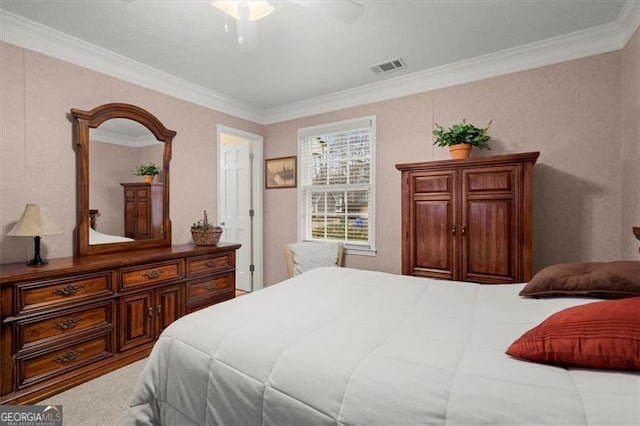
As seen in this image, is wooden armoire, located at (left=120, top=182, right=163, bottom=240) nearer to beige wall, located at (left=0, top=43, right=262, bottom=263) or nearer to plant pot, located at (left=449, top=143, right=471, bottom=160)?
beige wall, located at (left=0, top=43, right=262, bottom=263)

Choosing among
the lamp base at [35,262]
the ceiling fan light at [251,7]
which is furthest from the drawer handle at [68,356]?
the ceiling fan light at [251,7]

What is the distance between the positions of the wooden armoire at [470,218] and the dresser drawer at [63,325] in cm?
261

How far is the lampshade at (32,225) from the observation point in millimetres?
2188

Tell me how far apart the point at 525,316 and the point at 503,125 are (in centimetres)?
221

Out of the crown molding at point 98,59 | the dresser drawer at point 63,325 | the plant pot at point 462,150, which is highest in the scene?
the crown molding at point 98,59

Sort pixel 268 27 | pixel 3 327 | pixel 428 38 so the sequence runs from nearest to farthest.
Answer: pixel 3 327 < pixel 268 27 < pixel 428 38

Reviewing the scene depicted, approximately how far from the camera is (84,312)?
7.57 ft

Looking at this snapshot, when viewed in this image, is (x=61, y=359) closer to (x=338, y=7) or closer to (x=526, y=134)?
(x=338, y=7)

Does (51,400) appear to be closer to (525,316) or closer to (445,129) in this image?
(525,316)

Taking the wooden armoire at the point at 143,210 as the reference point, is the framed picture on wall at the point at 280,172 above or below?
above

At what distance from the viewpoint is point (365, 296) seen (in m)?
1.78

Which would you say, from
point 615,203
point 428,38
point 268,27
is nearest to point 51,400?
point 268,27

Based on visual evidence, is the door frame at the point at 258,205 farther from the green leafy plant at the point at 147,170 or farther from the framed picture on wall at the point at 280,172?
the green leafy plant at the point at 147,170

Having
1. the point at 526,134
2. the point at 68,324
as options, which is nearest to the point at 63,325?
the point at 68,324
